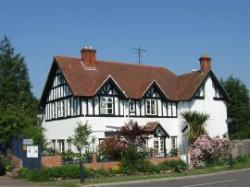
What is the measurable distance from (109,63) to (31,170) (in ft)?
72.4

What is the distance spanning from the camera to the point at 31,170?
1277 inches

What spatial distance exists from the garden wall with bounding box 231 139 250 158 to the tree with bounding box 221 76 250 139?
39.5 ft

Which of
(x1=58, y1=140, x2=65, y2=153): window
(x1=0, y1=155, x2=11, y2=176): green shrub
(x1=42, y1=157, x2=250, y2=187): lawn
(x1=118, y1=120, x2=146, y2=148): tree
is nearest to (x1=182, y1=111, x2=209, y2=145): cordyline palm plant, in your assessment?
(x1=42, y1=157, x2=250, y2=187): lawn

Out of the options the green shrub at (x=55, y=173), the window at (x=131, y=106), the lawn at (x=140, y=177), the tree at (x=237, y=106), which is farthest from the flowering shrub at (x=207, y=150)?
the tree at (x=237, y=106)

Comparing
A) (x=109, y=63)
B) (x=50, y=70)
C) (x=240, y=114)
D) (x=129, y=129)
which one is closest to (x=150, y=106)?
(x=109, y=63)

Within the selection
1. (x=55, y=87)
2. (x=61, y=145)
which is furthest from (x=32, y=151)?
(x=55, y=87)

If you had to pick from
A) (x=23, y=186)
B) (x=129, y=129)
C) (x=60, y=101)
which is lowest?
(x=23, y=186)

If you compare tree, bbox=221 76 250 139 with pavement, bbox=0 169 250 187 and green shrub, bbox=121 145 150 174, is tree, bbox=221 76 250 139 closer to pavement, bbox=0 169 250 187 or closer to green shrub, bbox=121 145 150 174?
green shrub, bbox=121 145 150 174

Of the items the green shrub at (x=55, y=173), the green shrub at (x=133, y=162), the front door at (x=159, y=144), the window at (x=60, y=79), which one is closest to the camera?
the green shrub at (x=55, y=173)

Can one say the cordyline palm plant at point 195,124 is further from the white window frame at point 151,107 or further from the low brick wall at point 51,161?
the low brick wall at point 51,161

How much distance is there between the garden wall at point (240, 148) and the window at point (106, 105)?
10.8 m

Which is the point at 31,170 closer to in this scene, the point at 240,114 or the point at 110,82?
the point at 110,82

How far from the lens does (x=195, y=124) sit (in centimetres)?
4759

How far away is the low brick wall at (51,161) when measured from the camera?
1325 inches
